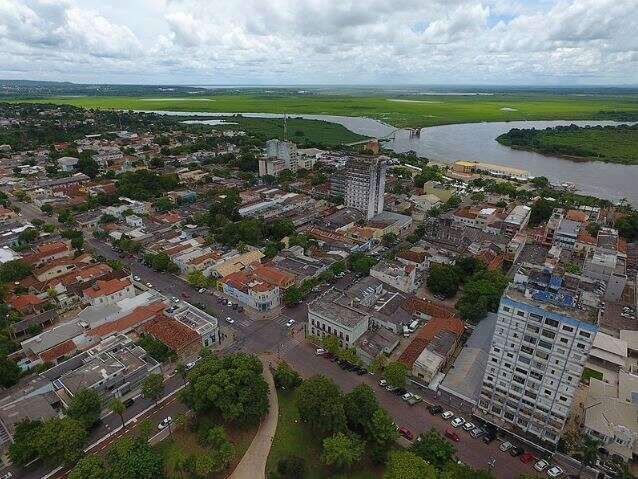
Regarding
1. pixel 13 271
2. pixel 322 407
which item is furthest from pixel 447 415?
pixel 13 271

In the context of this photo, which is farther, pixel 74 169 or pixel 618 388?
pixel 74 169

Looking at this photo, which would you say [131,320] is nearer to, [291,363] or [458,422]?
[291,363]

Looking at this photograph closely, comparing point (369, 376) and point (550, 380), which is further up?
point (550, 380)

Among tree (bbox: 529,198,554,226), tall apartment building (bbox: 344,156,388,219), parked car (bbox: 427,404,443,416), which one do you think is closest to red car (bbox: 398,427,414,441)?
parked car (bbox: 427,404,443,416)

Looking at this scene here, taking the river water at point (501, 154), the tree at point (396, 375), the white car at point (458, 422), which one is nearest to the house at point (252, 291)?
the tree at point (396, 375)

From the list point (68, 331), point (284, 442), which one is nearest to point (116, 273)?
point (68, 331)

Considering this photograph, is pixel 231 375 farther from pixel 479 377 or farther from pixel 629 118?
pixel 629 118

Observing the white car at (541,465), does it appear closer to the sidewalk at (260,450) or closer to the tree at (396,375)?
the tree at (396,375)
